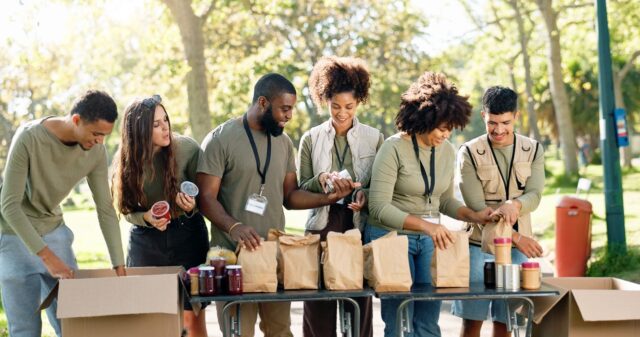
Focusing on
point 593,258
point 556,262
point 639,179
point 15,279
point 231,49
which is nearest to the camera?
point 15,279

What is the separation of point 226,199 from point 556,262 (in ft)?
20.7

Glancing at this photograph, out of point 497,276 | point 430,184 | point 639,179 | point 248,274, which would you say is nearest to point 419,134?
point 430,184

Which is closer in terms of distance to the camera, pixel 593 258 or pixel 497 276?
pixel 497 276

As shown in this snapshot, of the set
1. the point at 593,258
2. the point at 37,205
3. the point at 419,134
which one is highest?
the point at 419,134

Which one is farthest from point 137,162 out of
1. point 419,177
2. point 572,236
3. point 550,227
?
point 550,227

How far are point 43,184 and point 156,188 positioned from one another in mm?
712

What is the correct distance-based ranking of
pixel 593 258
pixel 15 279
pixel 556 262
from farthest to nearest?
pixel 593 258
pixel 556 262
pixel 15 279

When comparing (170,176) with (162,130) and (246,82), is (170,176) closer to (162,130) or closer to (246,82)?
(162,130)

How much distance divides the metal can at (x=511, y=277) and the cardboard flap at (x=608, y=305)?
346 mm

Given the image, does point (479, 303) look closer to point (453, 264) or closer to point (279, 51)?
point (453, 264)

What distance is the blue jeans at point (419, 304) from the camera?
18.5 ft

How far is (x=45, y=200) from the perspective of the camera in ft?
17.0

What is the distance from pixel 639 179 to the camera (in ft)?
97.2

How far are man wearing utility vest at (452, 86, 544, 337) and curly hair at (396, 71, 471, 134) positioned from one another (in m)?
0.31
